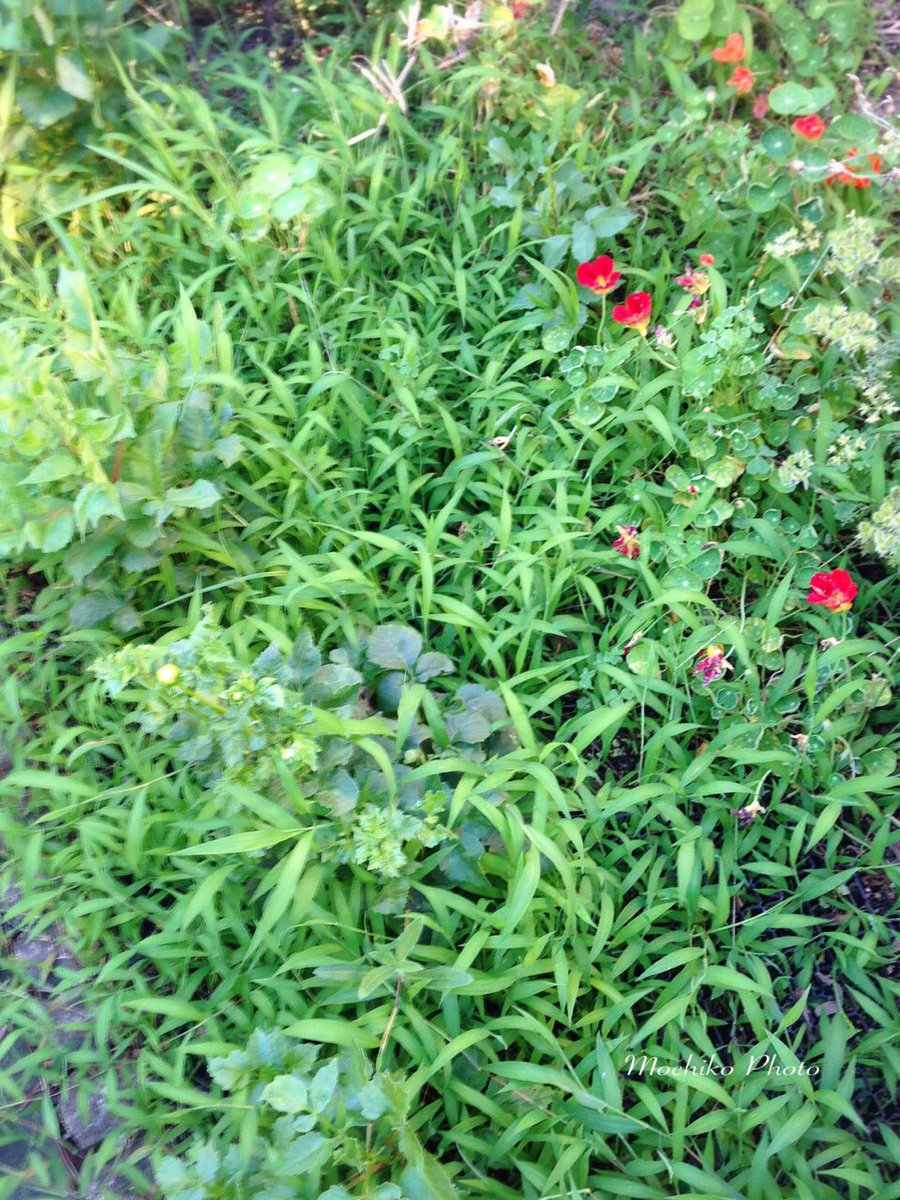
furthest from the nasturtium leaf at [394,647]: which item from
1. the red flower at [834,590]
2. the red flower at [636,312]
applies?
the red flower at [636,312]

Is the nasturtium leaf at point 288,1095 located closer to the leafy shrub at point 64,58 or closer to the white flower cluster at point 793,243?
the white flower cluster at point 793,243

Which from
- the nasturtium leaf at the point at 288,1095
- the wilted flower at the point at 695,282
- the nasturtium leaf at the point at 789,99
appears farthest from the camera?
the nasturtium leaf at the point at 789,99

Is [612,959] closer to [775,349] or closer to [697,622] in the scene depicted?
[697,622]

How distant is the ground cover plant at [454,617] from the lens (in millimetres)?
1537

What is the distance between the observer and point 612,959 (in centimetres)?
169

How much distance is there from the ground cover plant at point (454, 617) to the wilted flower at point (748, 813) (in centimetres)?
2

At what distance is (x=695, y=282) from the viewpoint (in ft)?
7.38

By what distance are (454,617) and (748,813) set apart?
2.47ft

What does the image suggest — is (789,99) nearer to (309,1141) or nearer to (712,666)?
(712,666)

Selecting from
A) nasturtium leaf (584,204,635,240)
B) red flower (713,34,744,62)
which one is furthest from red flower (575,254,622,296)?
red flower (713,34,744,62)

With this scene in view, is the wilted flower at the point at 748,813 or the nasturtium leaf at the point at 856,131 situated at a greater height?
the nasturtium leaf at the point at 856,131

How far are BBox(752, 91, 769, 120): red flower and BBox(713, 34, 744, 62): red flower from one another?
0.46ft

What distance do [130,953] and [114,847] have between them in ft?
0.71

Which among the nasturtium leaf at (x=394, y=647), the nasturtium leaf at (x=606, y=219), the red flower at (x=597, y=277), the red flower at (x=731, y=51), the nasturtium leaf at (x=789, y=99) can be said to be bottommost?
the nasturtium leaf at (x=394, y=647)
